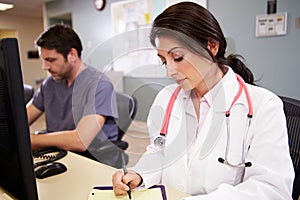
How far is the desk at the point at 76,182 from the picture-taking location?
818 millimetres

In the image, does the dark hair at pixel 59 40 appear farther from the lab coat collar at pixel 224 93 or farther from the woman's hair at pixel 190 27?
the lab coat collar at pixel 224 93

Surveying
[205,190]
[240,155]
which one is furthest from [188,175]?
[240,155]

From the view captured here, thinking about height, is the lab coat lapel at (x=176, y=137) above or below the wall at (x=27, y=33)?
below

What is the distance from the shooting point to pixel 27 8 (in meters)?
5.85

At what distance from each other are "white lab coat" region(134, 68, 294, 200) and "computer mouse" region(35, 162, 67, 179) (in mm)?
311

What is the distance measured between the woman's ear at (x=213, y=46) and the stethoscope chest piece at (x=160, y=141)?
13.7 inches

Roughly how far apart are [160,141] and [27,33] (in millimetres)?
6923

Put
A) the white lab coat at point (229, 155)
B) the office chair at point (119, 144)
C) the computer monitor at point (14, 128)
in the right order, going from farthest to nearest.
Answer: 1. the office chair at point (119, 144)
2. the white lab coat at point (229, 155)
3. the computer monitor at point (14, 128)

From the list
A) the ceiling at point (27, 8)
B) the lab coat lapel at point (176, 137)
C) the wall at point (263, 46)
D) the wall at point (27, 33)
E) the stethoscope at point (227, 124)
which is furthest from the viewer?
the wall at point (27, 33)

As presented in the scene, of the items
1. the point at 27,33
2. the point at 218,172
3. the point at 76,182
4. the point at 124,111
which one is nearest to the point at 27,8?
the point at 27,33

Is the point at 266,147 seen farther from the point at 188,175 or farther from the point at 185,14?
the point at 185,14

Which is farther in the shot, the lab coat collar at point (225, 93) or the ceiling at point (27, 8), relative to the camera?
the ceiling at point (27, 8)

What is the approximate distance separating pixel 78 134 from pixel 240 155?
859mm

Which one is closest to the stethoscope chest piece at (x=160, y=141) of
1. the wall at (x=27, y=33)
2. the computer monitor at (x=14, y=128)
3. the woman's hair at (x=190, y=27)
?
the woman's hair at (x=190, y=27)
